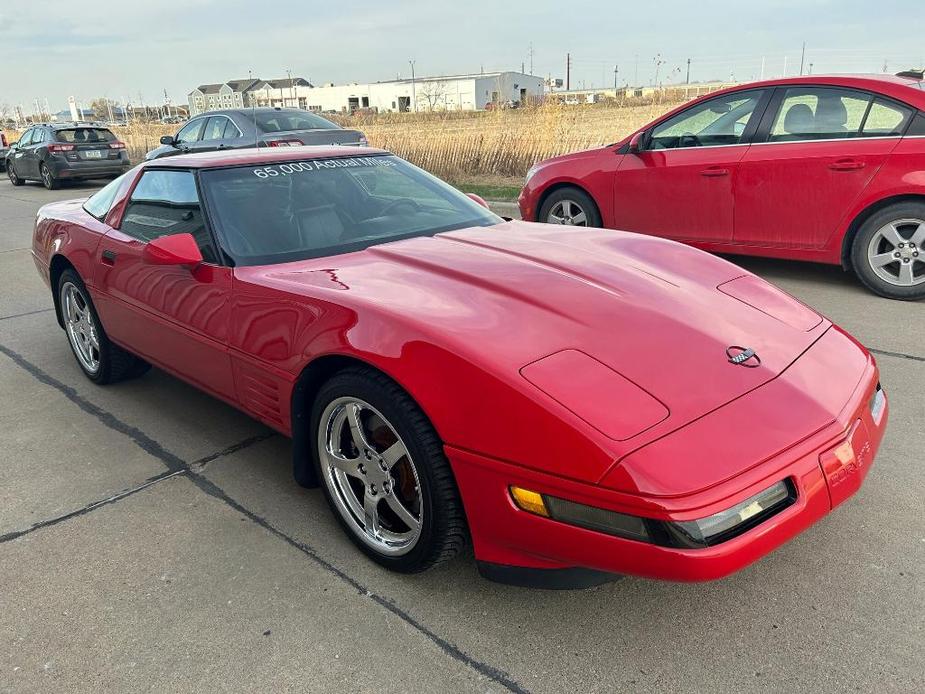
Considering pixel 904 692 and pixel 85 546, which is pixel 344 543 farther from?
pixel 904 692

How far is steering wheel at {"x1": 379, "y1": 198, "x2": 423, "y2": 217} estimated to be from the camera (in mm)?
3440

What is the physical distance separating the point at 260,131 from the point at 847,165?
8880 millimetres

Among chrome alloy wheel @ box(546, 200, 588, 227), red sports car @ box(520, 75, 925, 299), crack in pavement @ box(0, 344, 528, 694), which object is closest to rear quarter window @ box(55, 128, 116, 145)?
chrome alloy wheel @ box(546, 200, 588, 227)

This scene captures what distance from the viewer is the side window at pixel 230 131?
38.1 feet

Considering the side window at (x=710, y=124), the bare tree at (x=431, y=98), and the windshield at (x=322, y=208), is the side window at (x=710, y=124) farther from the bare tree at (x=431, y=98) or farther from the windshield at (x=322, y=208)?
the bare tree at (x=431, y=98)

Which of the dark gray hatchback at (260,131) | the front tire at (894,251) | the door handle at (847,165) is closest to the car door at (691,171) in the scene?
the door handle at (847,165)

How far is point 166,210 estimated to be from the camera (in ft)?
11.4

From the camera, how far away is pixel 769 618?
2164 mm

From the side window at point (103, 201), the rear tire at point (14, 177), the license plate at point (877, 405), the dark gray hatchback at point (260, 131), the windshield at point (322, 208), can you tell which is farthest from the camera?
the rear tire at point (14, 177)

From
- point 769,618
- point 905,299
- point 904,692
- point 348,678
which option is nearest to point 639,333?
point 769,618

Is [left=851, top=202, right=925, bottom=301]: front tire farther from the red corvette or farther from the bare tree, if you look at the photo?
the bare tree

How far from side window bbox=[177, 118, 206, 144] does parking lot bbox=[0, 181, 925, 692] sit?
10.3m

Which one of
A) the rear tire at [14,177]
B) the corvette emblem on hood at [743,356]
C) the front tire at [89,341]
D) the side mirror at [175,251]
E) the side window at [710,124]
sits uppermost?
the side window at [710,124]

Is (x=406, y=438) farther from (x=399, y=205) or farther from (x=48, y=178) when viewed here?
(x=48, y=178)
